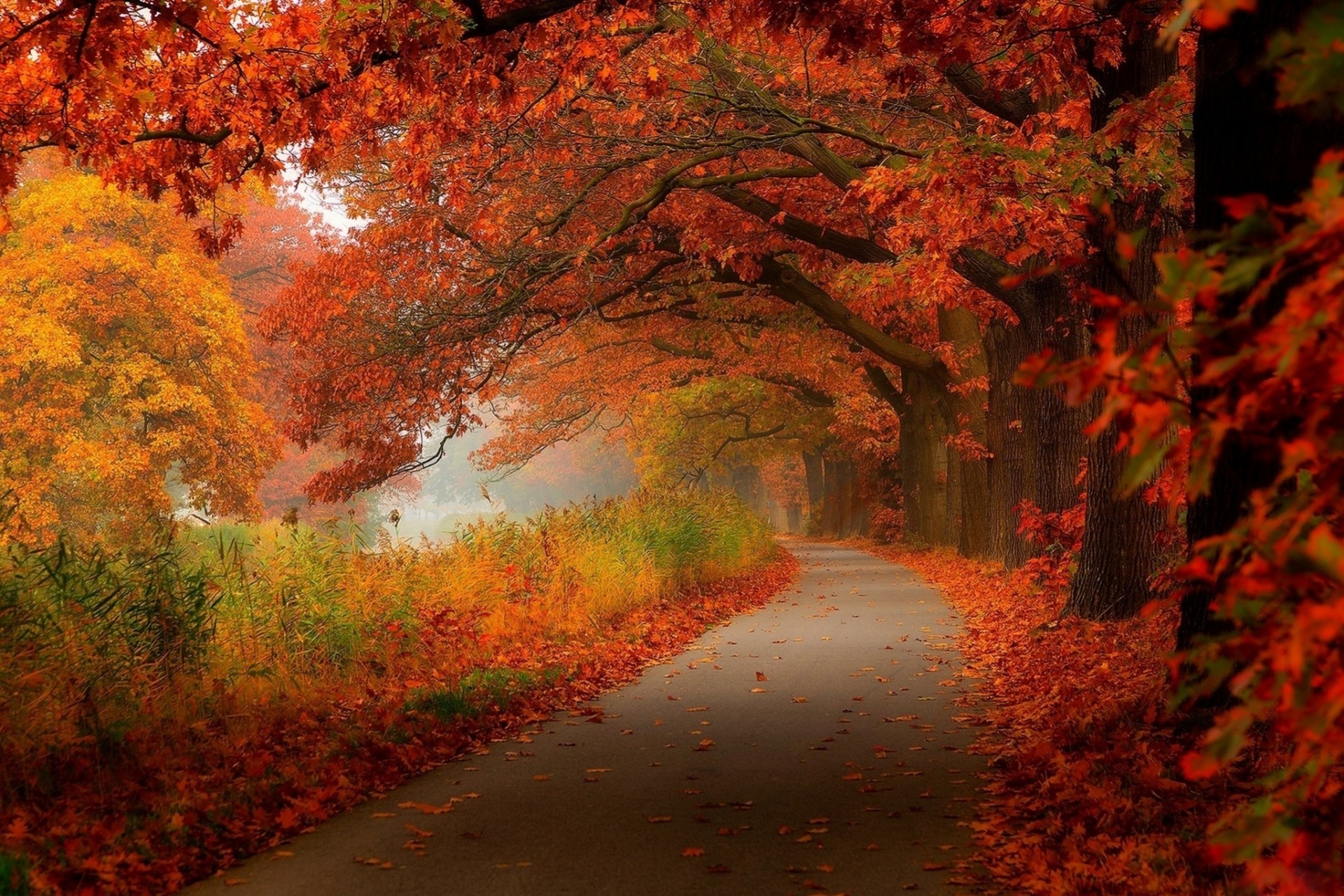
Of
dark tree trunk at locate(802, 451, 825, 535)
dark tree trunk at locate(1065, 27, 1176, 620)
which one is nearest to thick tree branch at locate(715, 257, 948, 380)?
dark tree trunk at locate(1065, 27, 1176, 620)

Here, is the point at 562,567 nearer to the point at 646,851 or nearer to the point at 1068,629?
the point at 1068,629

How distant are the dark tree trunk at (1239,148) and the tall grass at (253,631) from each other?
5.50 meters

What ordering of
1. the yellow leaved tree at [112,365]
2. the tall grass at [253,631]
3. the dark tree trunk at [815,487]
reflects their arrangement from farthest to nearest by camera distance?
1. the dark tree trunk at [815,487]
2. the yellow leaved tree at [112,365]
3. the tall grass at [253,631]

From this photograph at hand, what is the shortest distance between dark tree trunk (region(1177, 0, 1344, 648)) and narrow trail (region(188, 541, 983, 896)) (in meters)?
1.88

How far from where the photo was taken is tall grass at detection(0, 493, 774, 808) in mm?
6508

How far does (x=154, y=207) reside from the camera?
29391 millimetres

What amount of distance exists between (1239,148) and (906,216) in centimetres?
734

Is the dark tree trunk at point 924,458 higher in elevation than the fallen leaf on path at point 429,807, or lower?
higher

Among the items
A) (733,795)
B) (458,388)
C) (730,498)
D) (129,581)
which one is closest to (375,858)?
(733,795)

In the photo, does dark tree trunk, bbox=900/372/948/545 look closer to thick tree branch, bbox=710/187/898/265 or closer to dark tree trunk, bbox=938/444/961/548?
dark tree trunk, bbox=938/444/961/548

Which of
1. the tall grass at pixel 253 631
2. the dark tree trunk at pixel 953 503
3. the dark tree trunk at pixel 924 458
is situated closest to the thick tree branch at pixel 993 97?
the tall grass at pixel 253 631

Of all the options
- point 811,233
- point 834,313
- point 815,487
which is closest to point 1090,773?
point 811,233

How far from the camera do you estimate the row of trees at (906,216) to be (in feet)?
6.82

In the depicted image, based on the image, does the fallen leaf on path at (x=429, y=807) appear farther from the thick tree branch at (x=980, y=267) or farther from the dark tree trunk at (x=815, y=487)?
the dark tree trunk at (x=815, y=487)
